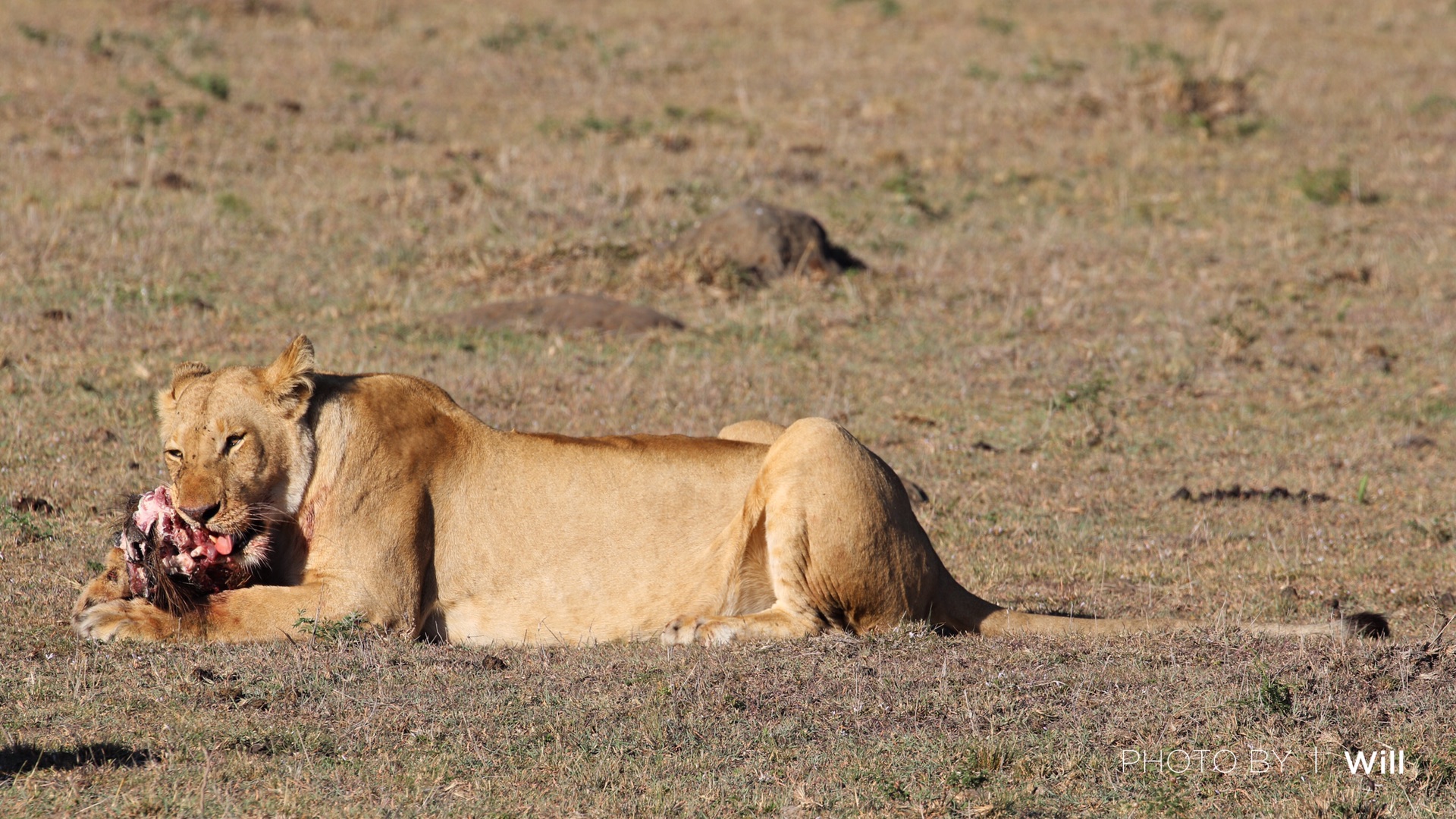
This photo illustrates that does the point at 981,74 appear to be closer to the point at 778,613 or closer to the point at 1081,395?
the point at 1081,395

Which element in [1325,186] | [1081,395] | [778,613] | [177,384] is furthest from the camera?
[1325,186]

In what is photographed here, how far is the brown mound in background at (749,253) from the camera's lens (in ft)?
47.4

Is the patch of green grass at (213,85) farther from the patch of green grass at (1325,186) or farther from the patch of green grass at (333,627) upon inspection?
the patch of green grass at (333,627)

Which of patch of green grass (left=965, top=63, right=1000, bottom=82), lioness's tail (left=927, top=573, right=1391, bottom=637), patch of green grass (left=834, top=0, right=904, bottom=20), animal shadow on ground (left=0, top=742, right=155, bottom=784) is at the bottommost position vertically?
animal shadow on ground (left=0, top=742, right=155, bottom=784)

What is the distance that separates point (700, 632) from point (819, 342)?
6.98m

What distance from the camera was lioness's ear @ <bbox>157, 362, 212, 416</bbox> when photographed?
6.14m

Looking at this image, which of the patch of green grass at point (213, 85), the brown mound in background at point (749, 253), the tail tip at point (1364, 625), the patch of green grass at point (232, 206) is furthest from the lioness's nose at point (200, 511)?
the patch of green grass at point (213, 85)

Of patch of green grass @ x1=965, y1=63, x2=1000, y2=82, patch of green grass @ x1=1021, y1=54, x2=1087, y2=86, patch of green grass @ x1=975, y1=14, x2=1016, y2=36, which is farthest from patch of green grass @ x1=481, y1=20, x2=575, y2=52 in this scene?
patch of green grass @ x1=975, y1=14, x2=1016, y2=36

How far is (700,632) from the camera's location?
636cm

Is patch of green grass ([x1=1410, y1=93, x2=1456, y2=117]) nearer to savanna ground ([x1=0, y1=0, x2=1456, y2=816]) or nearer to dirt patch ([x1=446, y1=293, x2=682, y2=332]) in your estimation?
savanna ground ([x1=0, y1=0, x2=1456, y2=816])

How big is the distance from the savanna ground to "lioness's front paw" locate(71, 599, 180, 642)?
0.26ft

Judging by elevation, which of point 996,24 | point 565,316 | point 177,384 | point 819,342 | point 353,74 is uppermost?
point 996,24

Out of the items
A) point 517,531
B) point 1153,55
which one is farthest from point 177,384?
point 1153,55

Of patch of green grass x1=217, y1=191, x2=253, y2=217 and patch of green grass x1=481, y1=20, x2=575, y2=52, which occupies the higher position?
patch of green grass x1=481, y1=20, x2=575, y2=52
